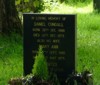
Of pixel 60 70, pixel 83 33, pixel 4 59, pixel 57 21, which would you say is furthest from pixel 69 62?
pixel 83 33

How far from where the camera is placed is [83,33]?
1482cm

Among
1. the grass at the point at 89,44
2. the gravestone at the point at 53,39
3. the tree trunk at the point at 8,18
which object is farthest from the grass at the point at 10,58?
the grass at the point at 89,44

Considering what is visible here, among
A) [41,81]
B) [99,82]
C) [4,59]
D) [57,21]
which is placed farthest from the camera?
[4,59]

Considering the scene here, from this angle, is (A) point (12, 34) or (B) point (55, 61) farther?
(A) point (12, 34)

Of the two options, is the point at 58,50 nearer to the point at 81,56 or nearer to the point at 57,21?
the point at 57,21

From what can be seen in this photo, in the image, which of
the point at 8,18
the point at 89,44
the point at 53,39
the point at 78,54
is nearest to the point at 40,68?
the point at 53,39

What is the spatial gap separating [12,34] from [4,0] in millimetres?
936

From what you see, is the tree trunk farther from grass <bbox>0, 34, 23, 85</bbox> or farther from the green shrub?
the green shrub

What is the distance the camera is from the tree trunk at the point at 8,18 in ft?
41.7

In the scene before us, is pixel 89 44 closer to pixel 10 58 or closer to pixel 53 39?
pixel 10 58

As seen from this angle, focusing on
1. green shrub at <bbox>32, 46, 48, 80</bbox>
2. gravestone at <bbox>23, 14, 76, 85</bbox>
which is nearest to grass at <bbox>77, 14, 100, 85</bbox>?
gravestone at <bbox>23, 14, 76, 85</bbox>

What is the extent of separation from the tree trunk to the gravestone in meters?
5.01

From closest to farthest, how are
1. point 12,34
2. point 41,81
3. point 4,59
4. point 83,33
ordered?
1. point 41,81
2. point 4,59
3. point 12,34
4. point 83,33

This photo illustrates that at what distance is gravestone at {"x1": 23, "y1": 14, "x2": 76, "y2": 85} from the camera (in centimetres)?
761
